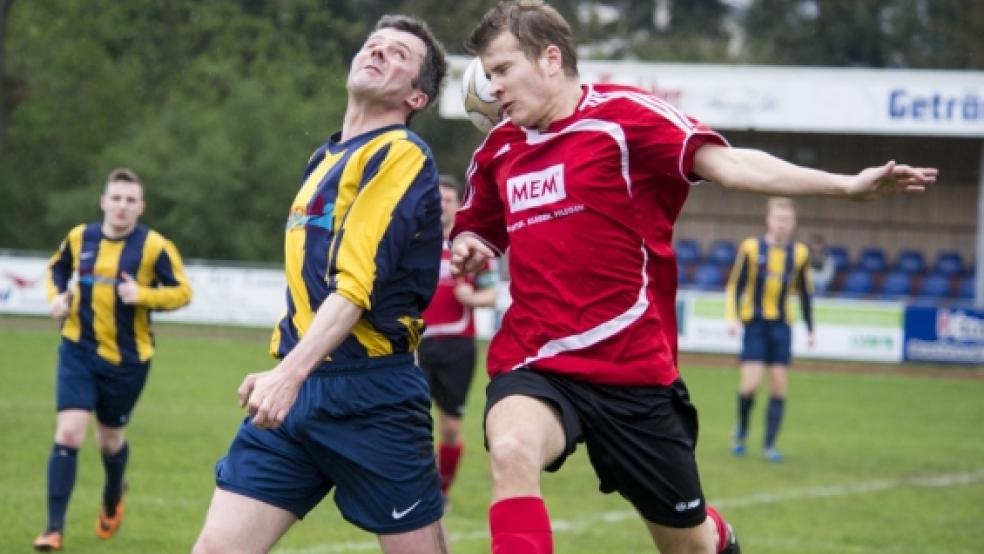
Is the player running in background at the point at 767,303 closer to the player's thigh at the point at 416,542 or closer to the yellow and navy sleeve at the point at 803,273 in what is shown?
→ the yellow and navy sleeve at the point at 803,273

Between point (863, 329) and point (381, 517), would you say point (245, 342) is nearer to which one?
point (863, 329)

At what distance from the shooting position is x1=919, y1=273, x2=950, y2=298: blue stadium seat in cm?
2931

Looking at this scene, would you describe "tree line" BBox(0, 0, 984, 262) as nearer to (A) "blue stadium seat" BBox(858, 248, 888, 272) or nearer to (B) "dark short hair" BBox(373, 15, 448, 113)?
(A) "blue stadium seat" BBox(858, 248, 888, 272)

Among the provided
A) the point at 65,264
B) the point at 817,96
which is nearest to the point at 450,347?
the point at 65,264

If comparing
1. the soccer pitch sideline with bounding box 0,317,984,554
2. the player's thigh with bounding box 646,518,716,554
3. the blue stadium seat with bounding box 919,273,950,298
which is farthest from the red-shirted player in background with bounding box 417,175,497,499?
the blue stadium seat with bounding box 919,273,950,298

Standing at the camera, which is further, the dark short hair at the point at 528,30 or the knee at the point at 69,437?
the knee at the point at 69,437

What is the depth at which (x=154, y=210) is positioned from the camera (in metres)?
34.3

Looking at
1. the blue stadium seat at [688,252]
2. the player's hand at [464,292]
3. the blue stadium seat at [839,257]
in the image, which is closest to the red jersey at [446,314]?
the player's hand at [464,292]

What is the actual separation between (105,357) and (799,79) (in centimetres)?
2059

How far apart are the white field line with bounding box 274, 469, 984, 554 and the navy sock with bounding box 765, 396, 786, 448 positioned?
1381 mm

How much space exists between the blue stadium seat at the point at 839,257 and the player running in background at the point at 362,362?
27.1m

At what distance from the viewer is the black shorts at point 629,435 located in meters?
4.98

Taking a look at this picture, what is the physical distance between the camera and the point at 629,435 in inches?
198

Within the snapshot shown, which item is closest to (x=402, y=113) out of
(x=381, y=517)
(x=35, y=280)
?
(x=381, y=517)
